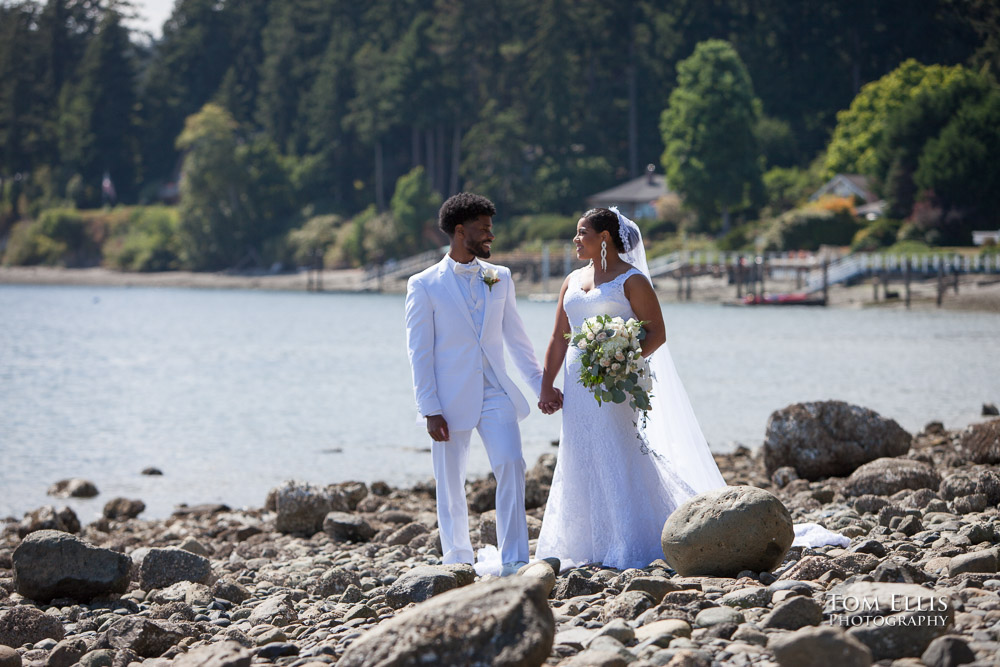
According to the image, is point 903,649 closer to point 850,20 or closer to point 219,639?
point 219,639

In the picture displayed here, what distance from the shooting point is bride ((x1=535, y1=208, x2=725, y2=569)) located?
289 inches

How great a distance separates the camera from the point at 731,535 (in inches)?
251

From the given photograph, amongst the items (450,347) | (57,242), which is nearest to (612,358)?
(450,347)

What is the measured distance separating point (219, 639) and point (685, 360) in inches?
1209

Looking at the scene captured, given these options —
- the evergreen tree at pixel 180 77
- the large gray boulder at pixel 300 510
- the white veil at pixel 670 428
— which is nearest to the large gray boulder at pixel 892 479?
the white veil at pixel 670 428

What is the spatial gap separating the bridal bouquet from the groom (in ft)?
1.53

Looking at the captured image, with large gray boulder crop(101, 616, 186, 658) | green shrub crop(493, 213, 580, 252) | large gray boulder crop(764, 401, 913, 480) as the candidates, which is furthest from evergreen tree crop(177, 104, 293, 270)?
large gray boulder crop(101, 616, 186, 658)

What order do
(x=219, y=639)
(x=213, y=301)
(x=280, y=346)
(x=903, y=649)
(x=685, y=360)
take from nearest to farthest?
(x=903, y=649), (x=219, y=639), (x=685, y=360), (x=280, y=346), (x=213, y=301)

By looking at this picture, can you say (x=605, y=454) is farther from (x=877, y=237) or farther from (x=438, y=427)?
(x=877, y=237)

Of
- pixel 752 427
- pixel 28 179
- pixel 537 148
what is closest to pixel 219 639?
pixel 752 427

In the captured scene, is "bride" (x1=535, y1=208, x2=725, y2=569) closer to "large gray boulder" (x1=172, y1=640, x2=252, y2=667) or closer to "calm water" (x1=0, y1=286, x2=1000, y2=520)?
"calm water" (x1=0, y1=286, x2=1000, y2=520)

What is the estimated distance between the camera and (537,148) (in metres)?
92.2

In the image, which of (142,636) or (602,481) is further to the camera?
(602,481)

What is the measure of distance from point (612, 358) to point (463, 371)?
870 mm
